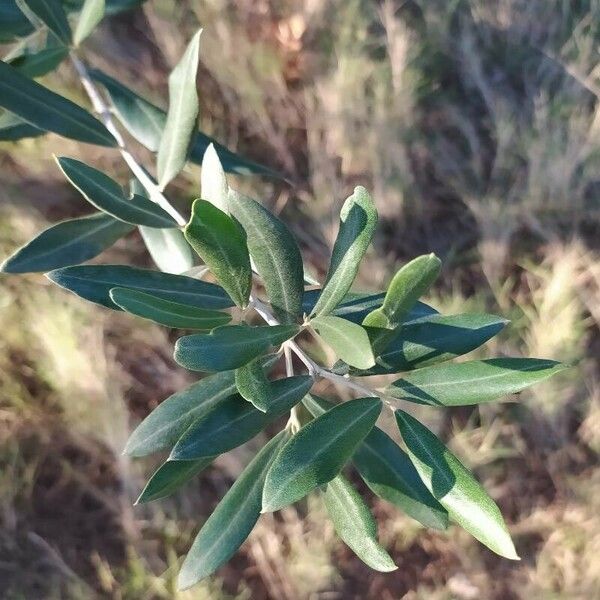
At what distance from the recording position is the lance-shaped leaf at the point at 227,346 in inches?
22.0

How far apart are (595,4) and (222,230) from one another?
1.69 metres

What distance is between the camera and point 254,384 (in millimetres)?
599

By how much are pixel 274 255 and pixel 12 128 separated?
56 cm

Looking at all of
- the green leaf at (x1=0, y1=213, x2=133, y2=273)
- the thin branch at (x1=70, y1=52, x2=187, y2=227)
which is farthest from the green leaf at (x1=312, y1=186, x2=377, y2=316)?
the green leaf at (x1=0, y1=213, x2=133, y2=273)

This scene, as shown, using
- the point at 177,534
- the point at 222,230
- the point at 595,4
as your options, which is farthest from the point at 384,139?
the point at 222,230

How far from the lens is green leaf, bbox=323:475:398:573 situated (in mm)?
651

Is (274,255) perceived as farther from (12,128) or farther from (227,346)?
(12,128)

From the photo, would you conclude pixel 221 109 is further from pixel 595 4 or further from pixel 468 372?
pixel 468 372

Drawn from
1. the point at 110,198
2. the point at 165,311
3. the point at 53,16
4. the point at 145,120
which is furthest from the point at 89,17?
the point at 165,311

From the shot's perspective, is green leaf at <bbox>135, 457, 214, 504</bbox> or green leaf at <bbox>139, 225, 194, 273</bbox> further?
green leaf at <bbox>139, 225, 194, 273</bbox>

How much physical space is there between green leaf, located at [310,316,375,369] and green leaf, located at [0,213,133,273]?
15.7 inches

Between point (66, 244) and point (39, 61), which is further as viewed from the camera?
point (39, 61)

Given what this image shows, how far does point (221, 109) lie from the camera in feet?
5.84

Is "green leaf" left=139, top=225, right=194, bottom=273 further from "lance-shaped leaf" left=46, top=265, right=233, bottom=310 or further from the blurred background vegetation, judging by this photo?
the blurred background vegetation
